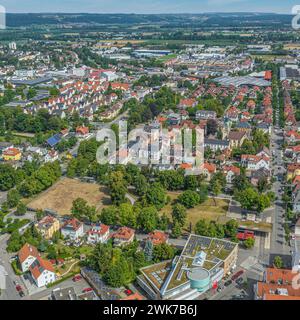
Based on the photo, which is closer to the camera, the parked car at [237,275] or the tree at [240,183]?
the parked car at [237,275]

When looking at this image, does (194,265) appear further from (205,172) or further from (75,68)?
(75,68)

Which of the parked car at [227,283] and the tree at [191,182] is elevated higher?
the tree at [191,182]

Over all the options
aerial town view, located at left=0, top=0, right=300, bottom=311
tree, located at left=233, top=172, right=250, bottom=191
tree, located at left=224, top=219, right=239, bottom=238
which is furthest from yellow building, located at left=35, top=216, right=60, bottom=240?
tree, located at left=233, top=172, right=250, bottom=191

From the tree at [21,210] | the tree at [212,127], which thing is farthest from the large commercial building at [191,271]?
the tree at [212,127]

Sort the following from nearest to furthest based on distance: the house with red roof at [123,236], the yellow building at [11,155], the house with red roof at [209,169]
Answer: the house with red roof at [123,236]
the house with red roof at [209,169]
the yellow building at [11,155]

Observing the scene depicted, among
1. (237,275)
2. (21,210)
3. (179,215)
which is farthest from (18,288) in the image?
(237,275)

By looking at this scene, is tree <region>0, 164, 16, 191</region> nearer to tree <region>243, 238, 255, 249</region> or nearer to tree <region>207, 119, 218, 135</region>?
tree <region>243, 238, 255, 249</region>

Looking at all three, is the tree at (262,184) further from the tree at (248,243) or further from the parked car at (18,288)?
the parked car at (18,288)
